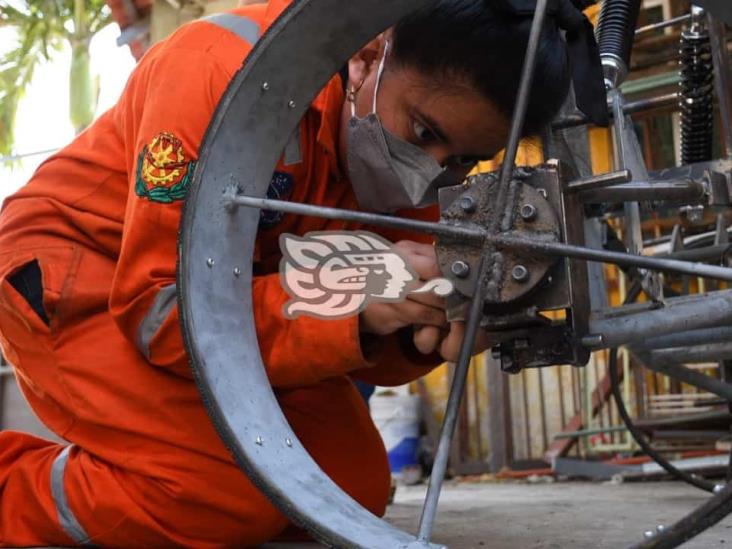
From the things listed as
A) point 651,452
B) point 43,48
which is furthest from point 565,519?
point 43,48

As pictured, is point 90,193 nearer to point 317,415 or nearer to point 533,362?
point 317,415

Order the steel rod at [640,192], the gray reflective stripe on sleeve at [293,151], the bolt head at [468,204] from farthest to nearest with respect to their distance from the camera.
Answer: the gray reflective stripe on sleeve at [293,151], the steel rod at [640,192], the bolt head at [468,204]

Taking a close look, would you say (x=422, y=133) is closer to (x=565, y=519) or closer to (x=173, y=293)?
(x=173, y=293)

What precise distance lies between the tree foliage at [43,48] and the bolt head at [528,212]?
7994 mm

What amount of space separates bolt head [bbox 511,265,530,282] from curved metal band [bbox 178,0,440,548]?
0.30 m

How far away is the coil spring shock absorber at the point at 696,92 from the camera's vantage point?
5.72 ft

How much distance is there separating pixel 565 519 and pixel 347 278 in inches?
40.2

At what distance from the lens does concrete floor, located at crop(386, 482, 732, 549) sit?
1413 millimetres

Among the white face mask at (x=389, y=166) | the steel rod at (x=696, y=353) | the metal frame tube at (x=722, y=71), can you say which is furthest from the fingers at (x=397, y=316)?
the metal frame tube at (x=722, y=71)

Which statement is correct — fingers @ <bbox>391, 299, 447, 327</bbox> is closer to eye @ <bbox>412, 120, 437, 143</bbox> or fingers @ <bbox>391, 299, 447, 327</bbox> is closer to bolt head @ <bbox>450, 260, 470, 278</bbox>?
bolt head @ <bbox>450, 260, 470, 278</bbox>

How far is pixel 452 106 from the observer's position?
111 centimetres

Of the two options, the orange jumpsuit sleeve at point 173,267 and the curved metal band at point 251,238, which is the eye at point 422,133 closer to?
the curved metal band at point 251,238

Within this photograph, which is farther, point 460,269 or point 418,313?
point 418,313

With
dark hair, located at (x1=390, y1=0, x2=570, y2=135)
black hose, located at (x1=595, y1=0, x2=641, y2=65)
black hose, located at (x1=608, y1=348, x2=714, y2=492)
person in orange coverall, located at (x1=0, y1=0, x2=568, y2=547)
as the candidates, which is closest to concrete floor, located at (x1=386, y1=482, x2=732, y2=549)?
black hose, located at (x1=608, y1=348, x2=714, y2=492)
